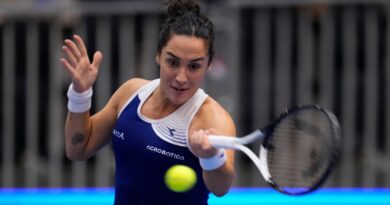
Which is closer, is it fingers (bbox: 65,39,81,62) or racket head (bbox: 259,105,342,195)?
racket head (bbox: 259,105,342,195)

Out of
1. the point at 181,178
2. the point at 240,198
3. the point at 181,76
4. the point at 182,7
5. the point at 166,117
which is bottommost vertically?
the point at 240,198

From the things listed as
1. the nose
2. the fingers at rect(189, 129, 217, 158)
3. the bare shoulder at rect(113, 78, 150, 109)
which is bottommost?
the fingers at rect(189, 129, 217, 158)

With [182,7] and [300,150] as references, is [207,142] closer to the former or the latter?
[300,150]

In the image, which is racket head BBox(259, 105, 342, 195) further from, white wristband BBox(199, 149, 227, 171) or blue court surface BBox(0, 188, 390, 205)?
blue court surface BBox(0, 188, 390, 205)

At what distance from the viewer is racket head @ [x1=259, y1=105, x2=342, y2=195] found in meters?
3.49

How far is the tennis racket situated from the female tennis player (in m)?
0.14

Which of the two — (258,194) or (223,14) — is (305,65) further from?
(258,194)

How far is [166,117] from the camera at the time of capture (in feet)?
13.2

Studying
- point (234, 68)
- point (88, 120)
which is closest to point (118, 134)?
point (88, 120)

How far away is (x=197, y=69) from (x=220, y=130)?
0.96ft

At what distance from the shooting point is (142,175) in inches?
159

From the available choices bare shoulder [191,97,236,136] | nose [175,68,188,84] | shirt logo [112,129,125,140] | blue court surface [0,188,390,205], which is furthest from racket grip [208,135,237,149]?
blue court surface [0,188,390,205]

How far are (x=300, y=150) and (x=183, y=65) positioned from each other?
0.64 m

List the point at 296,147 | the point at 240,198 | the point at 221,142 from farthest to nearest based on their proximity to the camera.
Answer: the point at 240,198
the point at 296,147
the point at 221,142
